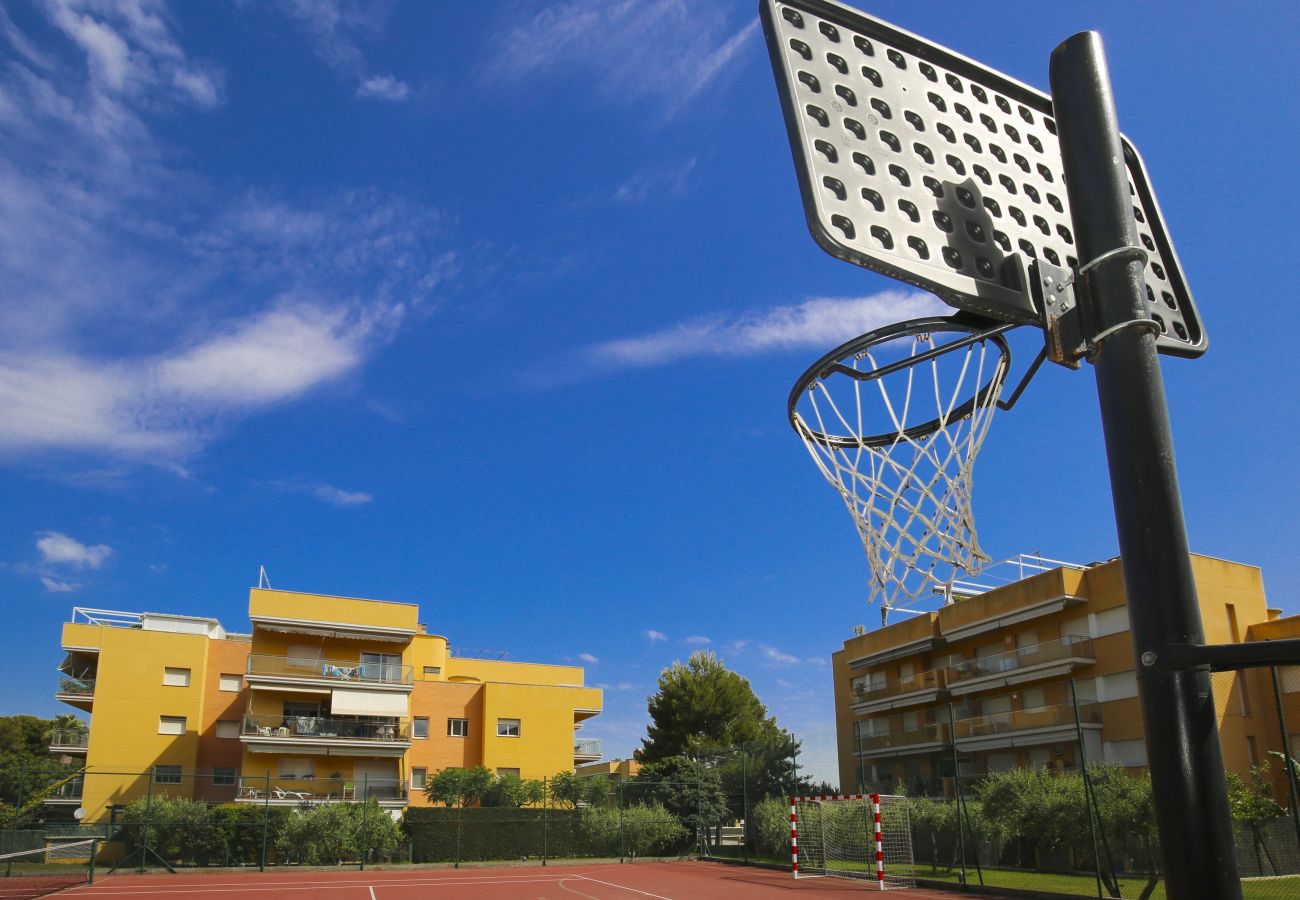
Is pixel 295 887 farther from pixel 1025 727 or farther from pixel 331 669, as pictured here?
pixel 1025 727

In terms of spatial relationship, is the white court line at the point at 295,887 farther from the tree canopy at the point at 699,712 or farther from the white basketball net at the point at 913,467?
the tree canopy at the point at 699,712

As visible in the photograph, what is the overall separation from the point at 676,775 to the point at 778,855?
470 cm

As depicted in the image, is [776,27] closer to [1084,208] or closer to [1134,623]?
[1084,208]

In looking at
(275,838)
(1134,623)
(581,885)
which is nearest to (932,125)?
(1134,623)

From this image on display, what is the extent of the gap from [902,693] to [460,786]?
58.4ft

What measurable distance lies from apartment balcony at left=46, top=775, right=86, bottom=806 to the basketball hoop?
107 ft

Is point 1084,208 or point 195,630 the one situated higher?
point 195,630

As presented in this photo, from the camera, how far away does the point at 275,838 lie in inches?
1050

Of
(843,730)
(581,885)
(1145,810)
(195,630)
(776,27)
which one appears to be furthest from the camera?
(843,730)

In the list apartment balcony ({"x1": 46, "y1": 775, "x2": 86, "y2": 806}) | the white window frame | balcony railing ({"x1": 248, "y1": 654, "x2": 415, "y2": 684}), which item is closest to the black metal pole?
balcony railing ({"x1": 248, "y1": 654, "x2": 415, "y2": 684})

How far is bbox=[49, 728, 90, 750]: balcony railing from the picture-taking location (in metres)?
36.3

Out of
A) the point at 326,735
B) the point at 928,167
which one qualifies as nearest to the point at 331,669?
the point at 326,735

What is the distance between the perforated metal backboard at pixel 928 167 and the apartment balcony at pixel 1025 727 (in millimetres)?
30731

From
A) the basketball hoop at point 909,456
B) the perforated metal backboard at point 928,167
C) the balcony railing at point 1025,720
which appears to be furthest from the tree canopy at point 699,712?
the perforated metal backboard at point 928,167
